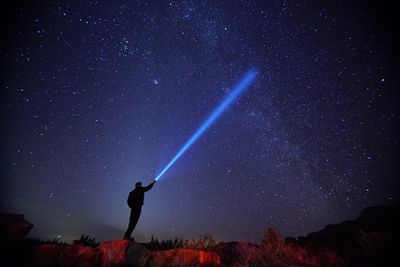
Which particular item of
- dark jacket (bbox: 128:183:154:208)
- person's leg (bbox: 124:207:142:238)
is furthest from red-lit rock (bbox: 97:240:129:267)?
dark jacket (bbox: 128:183:154:208)

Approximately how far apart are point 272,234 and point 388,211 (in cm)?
2356

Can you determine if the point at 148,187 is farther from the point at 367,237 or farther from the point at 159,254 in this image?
the point at 367,237

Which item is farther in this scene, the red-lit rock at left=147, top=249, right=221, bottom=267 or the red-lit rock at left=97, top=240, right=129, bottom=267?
the red-lit rock at left=147, top=249, right=221, bottom=267

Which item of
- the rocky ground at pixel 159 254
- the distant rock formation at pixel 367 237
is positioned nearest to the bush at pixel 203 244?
the rocky ground at pixel 159 254

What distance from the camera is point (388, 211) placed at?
2550 centimetres

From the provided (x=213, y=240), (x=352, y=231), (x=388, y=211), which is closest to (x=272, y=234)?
(x=213, y=240)

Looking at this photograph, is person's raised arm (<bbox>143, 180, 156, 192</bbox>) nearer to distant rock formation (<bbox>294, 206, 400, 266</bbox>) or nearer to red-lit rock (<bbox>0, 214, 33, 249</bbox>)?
red-lit rock (<bbox>0, 214, 33, 249</bbox>)

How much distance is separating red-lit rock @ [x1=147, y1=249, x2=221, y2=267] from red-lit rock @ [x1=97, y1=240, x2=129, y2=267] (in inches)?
40.6

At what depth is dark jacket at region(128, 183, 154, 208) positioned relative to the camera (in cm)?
911

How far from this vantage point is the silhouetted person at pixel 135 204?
9000 mm

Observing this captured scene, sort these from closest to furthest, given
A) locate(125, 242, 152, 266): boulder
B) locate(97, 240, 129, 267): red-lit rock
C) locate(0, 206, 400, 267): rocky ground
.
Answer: locate(0, 206, 400, 267): rocky ground < locate(97, 240, 129, 267): red-lit rock < locate(125, 242, 152, 266): boulder

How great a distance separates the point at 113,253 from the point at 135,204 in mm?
1919

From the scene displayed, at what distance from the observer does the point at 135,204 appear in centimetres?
909

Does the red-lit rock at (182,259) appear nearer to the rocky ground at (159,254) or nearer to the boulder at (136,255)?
the rocky ground at (159,254)
